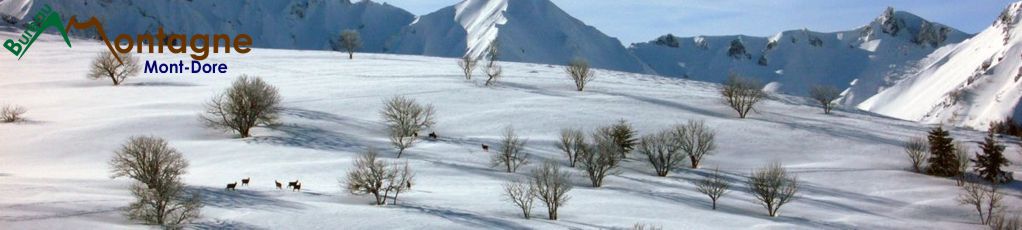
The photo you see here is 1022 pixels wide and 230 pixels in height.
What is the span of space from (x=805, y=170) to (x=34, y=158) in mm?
49095

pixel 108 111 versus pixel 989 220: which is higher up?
pixel 108 111

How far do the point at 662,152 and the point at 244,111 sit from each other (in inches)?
1176

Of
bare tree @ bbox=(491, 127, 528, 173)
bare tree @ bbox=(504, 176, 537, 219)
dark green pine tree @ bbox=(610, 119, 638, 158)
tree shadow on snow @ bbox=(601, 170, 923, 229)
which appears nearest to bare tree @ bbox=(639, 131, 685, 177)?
dark green pine tree @ bbox=(610, 119, 638, 158)

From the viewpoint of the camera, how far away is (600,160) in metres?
42.4

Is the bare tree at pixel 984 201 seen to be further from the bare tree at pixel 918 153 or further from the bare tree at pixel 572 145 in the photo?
the bare tree at pixel 572 145

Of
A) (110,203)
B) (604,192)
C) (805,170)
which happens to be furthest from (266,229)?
(805,170)

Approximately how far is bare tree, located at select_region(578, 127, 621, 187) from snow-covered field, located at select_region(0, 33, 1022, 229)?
2.69ft

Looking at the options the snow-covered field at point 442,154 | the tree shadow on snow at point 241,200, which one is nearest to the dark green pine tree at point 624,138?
the snow-covered field at point 442,154

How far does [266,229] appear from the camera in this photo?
84.7ft

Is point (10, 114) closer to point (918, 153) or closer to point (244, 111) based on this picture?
point (244, 111)

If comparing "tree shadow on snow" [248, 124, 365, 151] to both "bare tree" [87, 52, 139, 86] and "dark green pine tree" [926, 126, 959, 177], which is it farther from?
"dark green pine tree" [926, 126, 959, 177]

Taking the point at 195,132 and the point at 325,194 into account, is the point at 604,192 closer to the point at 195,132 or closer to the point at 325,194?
the point at 325,194

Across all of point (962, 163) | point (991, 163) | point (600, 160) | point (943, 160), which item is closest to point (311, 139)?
point (600, 160)

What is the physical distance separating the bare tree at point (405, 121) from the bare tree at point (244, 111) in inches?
343
